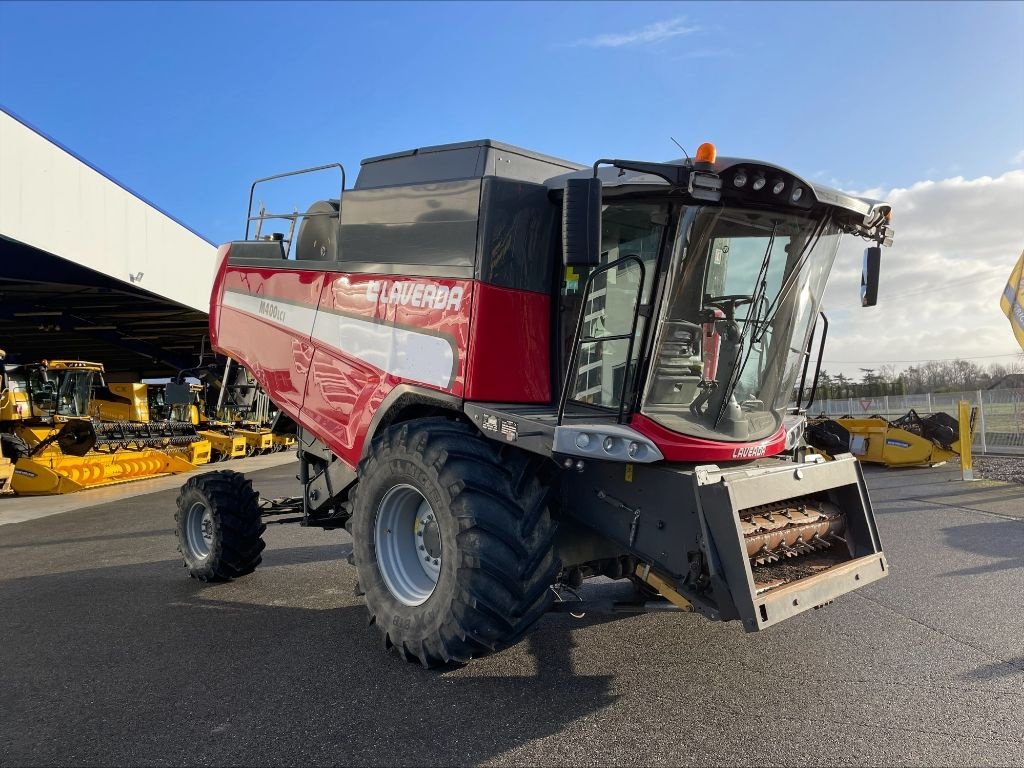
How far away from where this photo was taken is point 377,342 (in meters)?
4.51

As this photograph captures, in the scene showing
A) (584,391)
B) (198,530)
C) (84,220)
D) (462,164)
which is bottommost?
(198,530)

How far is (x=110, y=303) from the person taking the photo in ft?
76.8

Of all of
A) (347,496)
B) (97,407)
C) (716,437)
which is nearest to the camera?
(716,437)

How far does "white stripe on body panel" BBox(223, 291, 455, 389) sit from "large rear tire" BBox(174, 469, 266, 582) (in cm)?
162

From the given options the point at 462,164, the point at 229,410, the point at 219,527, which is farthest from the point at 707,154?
the point at 229,410

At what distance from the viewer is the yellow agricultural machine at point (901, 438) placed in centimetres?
1343

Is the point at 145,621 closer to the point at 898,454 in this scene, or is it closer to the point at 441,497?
the point at 441,497

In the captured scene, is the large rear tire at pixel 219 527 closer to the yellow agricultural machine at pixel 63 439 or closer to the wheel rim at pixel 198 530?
the wheel rim at pixel 198 530

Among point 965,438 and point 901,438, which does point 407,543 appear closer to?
point 965,438

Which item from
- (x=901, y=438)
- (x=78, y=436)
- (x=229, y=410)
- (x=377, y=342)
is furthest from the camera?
(x=78, y=436)

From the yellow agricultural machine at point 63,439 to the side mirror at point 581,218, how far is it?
13922 mm

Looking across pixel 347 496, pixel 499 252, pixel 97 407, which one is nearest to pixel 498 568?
pixel 499 252

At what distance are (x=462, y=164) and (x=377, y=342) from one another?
4.04ft

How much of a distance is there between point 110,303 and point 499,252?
2365 centimetres
